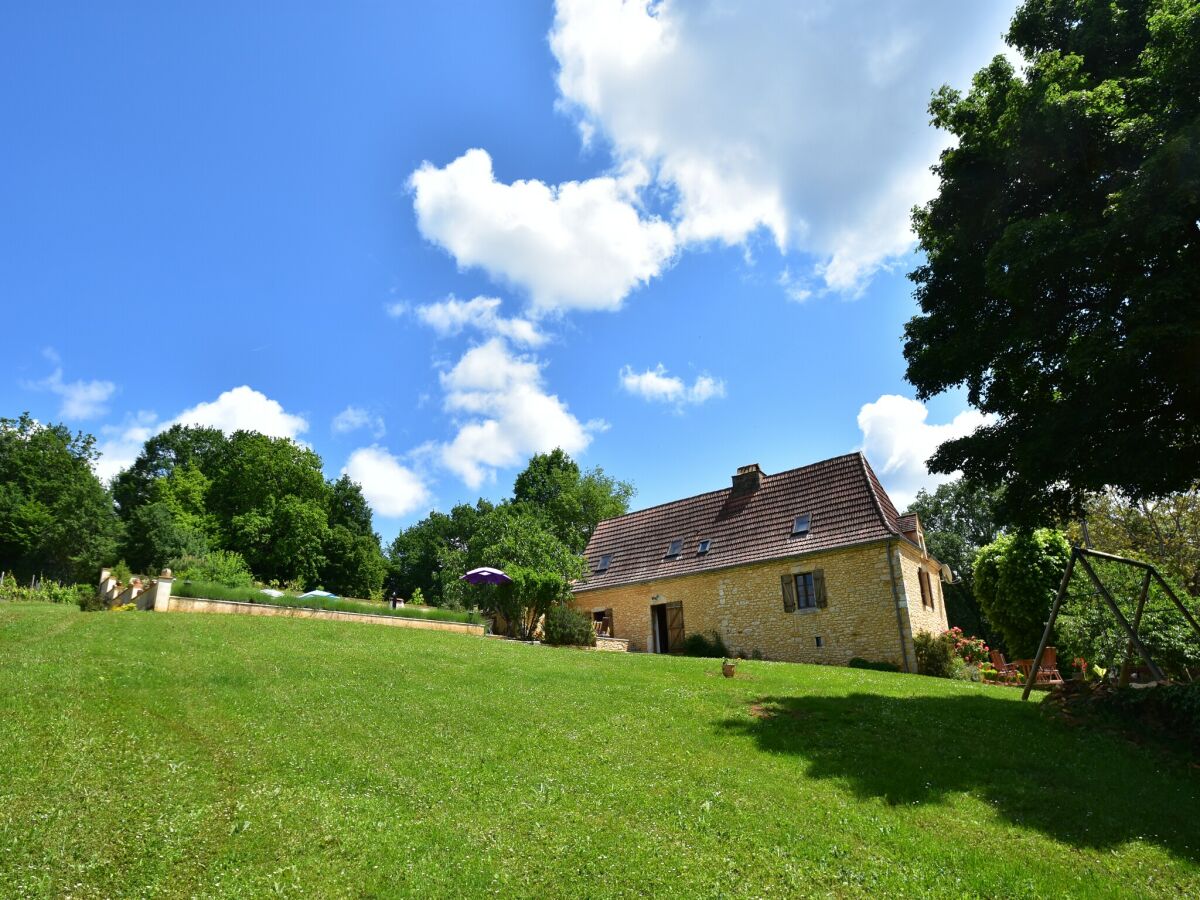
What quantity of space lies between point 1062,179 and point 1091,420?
4.38 meters

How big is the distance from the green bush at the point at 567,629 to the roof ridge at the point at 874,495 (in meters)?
11.2

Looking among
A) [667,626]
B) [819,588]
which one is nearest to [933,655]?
[819,588]

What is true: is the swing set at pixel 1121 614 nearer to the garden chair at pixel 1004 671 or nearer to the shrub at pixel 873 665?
the garden chair at pixel 1004 671

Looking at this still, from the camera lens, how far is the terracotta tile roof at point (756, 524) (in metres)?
24.4

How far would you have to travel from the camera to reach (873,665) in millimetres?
21703

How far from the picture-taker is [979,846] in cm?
643

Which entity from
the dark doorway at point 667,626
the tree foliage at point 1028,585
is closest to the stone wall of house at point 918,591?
the tree foliage at point 1028,585

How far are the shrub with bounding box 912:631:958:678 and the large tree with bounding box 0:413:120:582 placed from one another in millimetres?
49786

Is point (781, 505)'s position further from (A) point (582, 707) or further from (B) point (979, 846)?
(B) point (979, 846)

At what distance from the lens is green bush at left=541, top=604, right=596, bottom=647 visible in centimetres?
2373

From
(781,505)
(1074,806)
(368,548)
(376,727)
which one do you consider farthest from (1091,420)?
(368,548)

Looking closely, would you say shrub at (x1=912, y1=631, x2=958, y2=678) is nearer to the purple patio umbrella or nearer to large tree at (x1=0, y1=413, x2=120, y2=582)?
the purple patio umbrella

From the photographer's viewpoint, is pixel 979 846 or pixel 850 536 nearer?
pixel 979 846

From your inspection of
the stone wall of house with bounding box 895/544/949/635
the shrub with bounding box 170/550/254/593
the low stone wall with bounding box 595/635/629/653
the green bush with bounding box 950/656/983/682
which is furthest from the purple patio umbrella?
the green bush with bounding box 950/656/983/682
